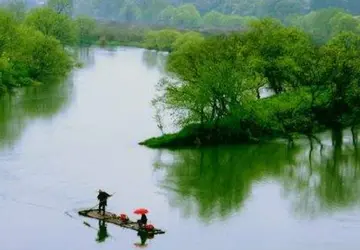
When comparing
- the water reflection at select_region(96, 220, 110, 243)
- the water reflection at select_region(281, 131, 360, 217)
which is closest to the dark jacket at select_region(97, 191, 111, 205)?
the water reflection at select_region(96, 220, 110, 243)

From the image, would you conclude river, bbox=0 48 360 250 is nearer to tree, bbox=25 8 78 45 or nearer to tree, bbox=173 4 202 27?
tree, bbox=25 8 78 45

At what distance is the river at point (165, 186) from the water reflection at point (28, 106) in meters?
0.26

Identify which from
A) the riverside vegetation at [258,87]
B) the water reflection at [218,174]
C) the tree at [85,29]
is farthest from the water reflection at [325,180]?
the tree at [85,29]

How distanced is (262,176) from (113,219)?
427 inches

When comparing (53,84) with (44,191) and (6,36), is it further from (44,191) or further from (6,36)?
(44,191)

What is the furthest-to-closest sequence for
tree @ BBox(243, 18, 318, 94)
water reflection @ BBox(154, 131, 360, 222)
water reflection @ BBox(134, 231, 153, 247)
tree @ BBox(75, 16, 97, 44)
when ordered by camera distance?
tree @ BBox(75, 16, 97, 44)
tree @ BBox(243, 18, 318, 94)
water reflection @ BBox(154, 131, 360, 222)
water reflection @ BBox(134, 231, 153, 247)

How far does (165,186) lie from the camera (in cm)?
3553

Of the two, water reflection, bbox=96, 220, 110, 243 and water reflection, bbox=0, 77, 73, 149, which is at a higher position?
water reflection, bbox=0, 77, 73, 149

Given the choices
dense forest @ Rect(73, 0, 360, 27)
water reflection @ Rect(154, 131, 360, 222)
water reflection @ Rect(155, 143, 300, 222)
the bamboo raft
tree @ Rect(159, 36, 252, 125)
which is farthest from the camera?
dense forest @ Rect(73, 0, 360, 27)

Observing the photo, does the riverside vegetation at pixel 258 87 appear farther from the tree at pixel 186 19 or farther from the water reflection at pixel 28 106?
the tree at pixel 186 19

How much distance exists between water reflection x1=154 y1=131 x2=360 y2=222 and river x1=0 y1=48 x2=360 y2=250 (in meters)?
0.05

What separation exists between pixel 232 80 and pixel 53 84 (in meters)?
28.6

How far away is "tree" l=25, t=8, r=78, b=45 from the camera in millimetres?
86006

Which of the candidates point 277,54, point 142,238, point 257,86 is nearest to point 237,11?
point 277,54
